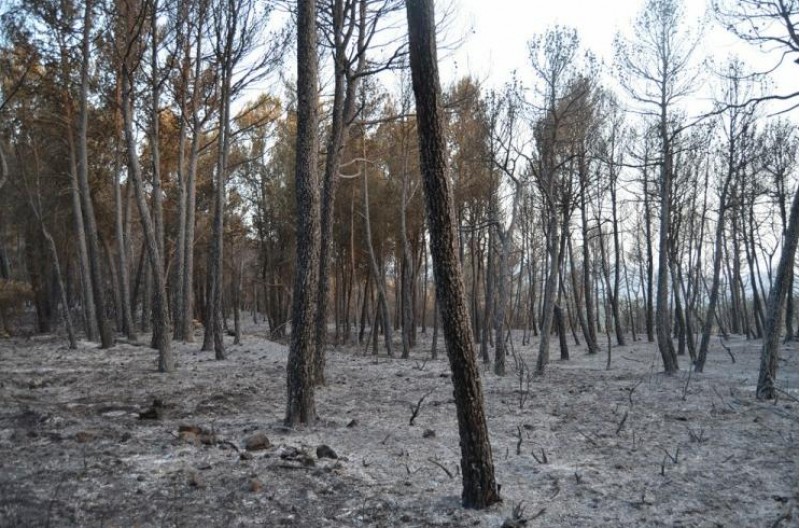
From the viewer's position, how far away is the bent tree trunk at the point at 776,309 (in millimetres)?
8117

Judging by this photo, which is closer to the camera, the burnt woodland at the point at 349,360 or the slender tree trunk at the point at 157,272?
the burnt woodland at the point at 349,360

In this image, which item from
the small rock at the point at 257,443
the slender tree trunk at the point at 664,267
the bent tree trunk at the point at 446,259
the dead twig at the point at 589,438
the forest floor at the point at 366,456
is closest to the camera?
the forest floor at the point at 366,456

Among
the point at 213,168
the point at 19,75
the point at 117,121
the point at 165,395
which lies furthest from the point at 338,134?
the point at 213,168

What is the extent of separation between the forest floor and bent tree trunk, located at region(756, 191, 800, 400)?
0.45 meters

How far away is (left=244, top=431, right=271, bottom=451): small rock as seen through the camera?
5.23 metres

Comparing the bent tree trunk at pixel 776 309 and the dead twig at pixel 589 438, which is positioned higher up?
the bent tree trunk at pixel 776 309

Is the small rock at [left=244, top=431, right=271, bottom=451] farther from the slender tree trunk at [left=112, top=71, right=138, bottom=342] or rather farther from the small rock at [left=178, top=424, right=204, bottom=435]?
the slender tree trunk at [left=112, top=71, right=138, bottom=342]

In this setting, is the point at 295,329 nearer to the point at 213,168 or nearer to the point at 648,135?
the point at 648,135

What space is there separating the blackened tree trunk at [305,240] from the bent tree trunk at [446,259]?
2423mm

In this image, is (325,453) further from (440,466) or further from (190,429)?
(190,429)

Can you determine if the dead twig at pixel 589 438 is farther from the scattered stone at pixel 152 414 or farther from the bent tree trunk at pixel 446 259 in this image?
the scattered stone at pixel 152 414

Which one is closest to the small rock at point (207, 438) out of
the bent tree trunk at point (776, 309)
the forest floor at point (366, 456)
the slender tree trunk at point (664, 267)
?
the forest floor at point (366, 456)

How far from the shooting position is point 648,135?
1529 cm

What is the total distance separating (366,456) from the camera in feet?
17.4
